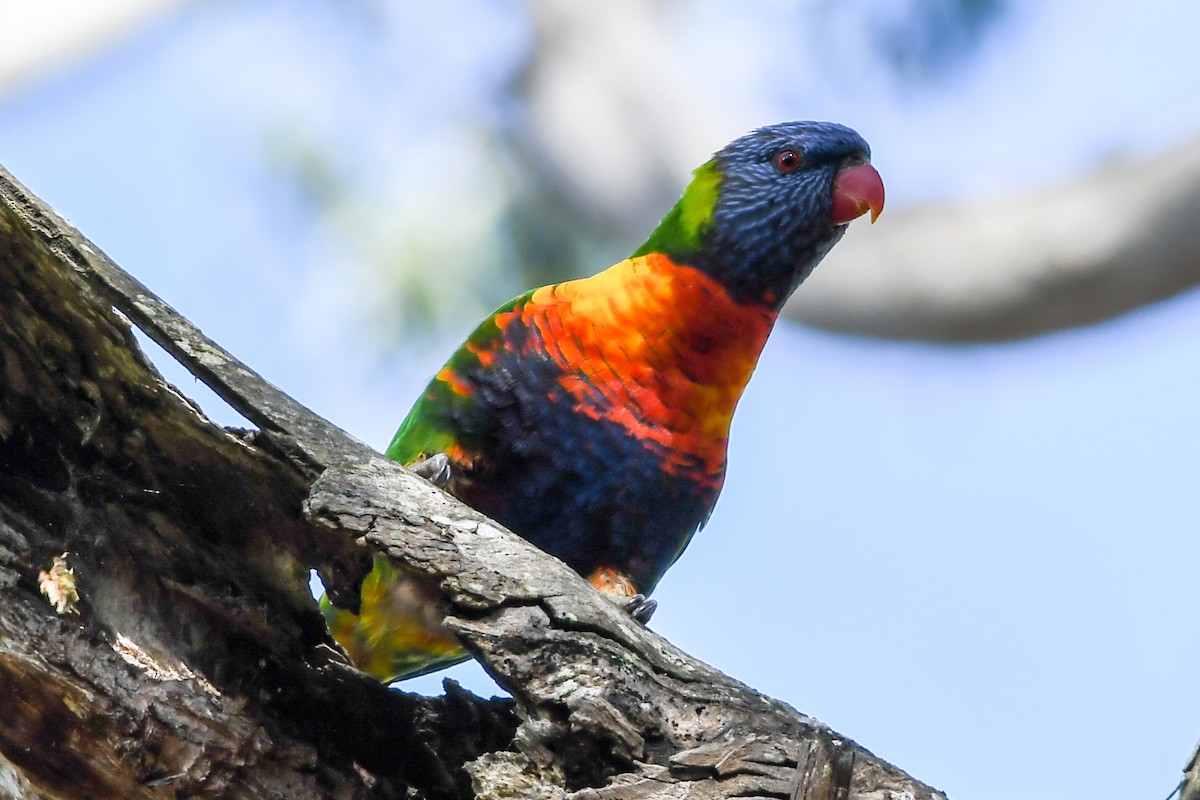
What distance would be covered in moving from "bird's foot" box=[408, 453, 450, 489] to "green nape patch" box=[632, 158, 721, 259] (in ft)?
2.92

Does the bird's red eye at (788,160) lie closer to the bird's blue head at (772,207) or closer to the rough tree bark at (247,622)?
the bird's blue head at (772,207)

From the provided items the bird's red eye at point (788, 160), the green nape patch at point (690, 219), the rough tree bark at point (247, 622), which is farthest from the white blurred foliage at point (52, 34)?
the rough tree bark at point (247, 622)

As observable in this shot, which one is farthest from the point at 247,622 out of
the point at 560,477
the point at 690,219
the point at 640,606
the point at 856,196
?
the point at 856,196

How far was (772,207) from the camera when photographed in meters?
3.20

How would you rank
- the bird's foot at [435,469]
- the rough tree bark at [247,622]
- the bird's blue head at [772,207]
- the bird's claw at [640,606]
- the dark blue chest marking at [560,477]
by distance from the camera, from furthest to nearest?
the bird's blue head at [772,207] < the dark blue chest marking at [560,477] < the bird's foot at [435,469] < the bird's claw at [640,606] < the rough tree bark at [247,622]

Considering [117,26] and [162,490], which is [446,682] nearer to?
[162,490]

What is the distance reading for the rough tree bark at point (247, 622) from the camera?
158cm

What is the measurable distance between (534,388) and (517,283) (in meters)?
2.50

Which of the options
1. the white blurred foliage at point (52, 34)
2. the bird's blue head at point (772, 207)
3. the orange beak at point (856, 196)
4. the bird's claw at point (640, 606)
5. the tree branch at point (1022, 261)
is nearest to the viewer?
the bird's claw at point (640, 606)

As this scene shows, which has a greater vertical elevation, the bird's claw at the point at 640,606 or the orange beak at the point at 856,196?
the orange beak at the point at 856,196

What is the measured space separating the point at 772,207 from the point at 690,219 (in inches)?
8.8

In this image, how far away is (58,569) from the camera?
5.61 ft

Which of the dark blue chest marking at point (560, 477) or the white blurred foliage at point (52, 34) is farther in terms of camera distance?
the white blurred foliage at point (52, 34)

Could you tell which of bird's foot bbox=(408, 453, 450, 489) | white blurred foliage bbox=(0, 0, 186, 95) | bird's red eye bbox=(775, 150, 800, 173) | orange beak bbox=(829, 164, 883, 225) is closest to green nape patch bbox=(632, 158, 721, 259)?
bird's red eye bbox=(775, 150, 800, 173)
